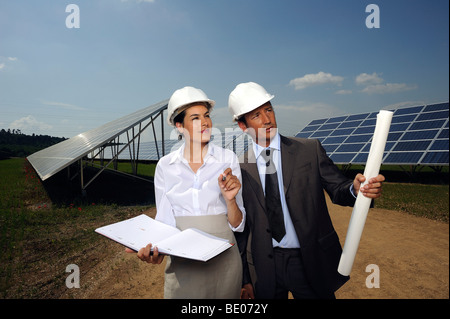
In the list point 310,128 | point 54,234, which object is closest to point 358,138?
point 310,128

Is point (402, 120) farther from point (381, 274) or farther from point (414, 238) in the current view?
point (381, 274)

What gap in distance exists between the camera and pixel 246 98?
2199 millimetres

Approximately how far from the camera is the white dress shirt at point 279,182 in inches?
88.7

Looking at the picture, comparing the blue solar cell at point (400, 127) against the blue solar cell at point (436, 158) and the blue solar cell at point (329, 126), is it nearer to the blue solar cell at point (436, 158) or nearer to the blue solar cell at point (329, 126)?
the blue solar cell at point (436, 158)

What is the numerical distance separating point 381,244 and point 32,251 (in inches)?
311

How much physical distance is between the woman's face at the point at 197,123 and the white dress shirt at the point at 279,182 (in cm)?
57

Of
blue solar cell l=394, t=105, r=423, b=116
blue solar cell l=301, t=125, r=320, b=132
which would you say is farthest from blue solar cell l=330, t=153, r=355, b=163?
blue solar cell l=301, t=125, r=320, b=132

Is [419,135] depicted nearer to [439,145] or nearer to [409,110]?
[439,145]

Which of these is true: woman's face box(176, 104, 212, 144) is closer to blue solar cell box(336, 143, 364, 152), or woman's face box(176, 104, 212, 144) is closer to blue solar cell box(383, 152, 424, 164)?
blue solar cell box(383, 152, 424, 164)

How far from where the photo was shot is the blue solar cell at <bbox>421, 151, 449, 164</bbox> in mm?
12234

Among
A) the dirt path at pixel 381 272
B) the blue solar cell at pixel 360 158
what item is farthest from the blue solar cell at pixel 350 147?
the dirt path at pixel 381 272

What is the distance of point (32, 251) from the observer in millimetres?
5988

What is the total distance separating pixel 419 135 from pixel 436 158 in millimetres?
2451

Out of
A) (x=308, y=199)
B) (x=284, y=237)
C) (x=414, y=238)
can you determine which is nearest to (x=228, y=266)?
(x=284, y=237)
